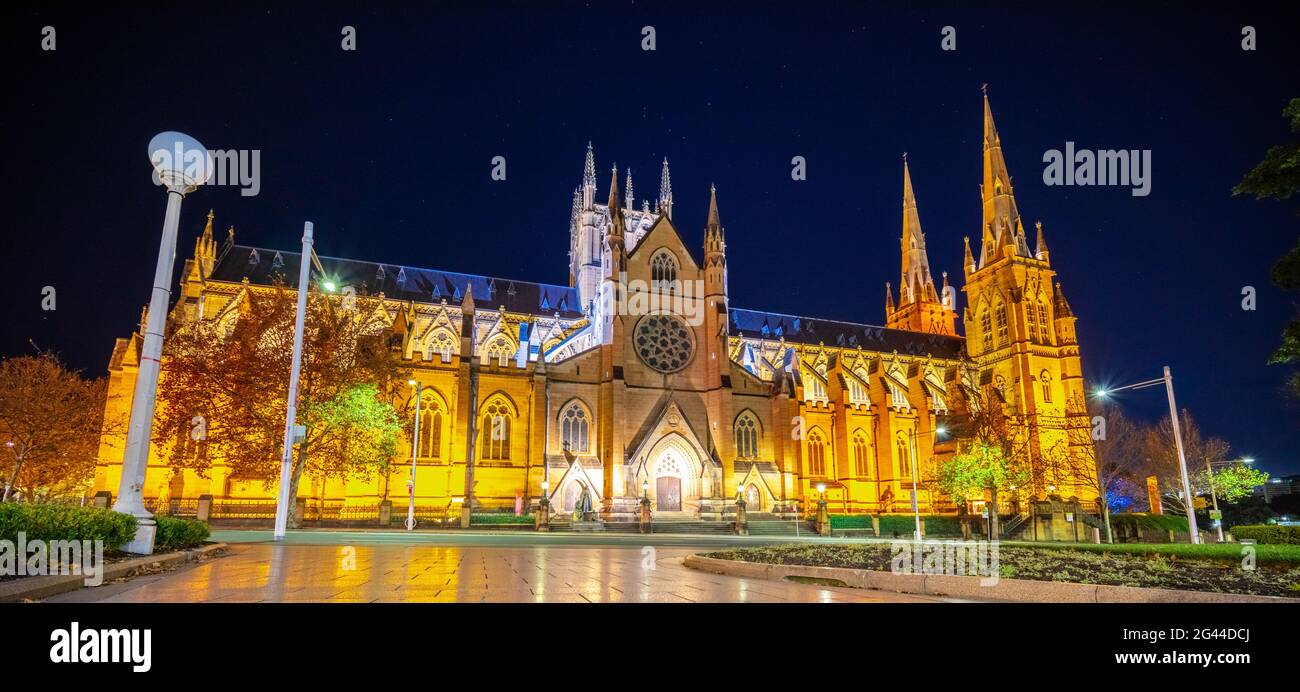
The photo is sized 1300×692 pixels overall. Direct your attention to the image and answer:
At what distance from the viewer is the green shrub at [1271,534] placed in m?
18.3

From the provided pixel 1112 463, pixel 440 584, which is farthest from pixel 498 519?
pixel 1112 463

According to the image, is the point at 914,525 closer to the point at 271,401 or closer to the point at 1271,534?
the point at 1271,534

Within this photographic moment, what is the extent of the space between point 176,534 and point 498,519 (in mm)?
Result: 22465

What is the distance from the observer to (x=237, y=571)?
9.73 metres

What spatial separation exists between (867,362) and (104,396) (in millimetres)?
62314

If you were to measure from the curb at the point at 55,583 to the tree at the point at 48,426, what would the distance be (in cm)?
3648

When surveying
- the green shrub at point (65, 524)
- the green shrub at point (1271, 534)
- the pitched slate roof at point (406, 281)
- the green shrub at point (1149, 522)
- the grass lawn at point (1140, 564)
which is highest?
the pitched slate roof at point (406, 281)

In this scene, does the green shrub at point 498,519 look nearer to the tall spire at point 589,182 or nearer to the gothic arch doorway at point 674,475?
the gothic arch doorway at point 674,475

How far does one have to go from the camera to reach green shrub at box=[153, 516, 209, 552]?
38.4 ft

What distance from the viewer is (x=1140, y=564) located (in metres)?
12.0

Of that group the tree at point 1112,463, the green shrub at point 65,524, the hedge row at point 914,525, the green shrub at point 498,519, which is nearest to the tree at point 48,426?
the green shrub at point 498,519
